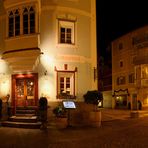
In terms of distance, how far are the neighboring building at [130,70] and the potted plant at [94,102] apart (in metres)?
27.2

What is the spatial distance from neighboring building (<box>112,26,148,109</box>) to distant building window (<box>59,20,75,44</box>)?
2673cm

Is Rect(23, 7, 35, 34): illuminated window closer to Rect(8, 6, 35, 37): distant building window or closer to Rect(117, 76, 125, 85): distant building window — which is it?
Rect(8, 6, 35, 37): distant building window

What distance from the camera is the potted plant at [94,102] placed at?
22.1 m

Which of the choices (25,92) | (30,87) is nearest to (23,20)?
(30,87)

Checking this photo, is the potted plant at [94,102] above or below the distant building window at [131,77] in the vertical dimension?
below

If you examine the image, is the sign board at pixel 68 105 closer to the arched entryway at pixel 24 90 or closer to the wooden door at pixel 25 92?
the arched entryway at pixel 24 90

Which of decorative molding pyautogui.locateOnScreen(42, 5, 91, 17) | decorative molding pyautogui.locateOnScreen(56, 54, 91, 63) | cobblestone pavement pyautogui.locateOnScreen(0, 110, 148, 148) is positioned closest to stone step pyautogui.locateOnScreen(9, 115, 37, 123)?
cobblestone pavement pyautogui.locateOnScreen(0, 110, 148, 148)

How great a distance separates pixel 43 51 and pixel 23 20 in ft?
7.79

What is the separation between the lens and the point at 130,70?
5269 cm

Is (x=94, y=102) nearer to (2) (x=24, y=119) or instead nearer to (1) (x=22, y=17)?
(2) (x=24, y=119)

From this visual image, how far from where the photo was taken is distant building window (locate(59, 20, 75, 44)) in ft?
78.2

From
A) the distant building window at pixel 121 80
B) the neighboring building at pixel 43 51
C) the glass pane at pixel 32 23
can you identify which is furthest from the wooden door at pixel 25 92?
the distant building window at pixel 121 80

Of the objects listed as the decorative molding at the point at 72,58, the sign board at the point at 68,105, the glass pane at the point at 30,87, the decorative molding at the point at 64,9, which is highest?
the decorative molding at the point at 64,9

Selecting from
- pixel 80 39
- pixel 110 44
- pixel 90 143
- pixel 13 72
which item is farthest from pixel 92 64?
pixel 110 44
